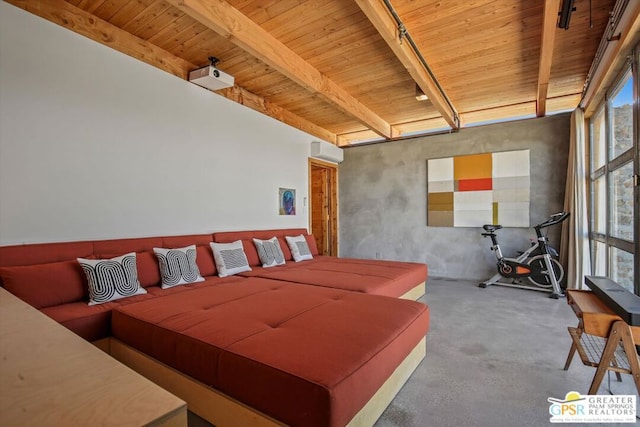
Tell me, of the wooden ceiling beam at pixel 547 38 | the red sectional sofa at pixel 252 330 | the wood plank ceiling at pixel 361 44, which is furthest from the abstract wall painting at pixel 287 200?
the wooden ceiling beam at pixel 547 38

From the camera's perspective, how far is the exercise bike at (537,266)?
4230 millimetres

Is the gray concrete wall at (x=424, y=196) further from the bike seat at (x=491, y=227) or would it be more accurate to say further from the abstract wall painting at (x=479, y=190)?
the bike seat at (x=491, y=227)

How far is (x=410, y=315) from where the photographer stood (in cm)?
195

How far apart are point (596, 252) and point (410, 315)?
3699 mm

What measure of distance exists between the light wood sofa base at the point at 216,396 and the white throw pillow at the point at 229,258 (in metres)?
1.31

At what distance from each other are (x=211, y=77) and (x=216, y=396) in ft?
10.2

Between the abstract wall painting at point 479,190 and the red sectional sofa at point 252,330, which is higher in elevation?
the abstract wall painting at point 479,190

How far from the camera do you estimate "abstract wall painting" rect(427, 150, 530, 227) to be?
16.1 ft

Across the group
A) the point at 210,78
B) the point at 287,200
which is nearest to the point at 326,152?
the point at 287,200

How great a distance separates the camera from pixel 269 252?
3.90 m

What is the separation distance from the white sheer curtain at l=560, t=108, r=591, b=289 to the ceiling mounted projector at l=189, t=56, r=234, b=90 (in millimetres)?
4555

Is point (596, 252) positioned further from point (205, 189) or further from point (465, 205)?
point (205, 189)

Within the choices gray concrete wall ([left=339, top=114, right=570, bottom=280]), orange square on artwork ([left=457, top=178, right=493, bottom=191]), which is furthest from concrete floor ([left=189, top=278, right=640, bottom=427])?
orange square on artwork ([left=457, top=178, right=493, bottom=191])

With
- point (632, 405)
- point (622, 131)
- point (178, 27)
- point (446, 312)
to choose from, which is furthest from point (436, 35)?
point (632, 405)
